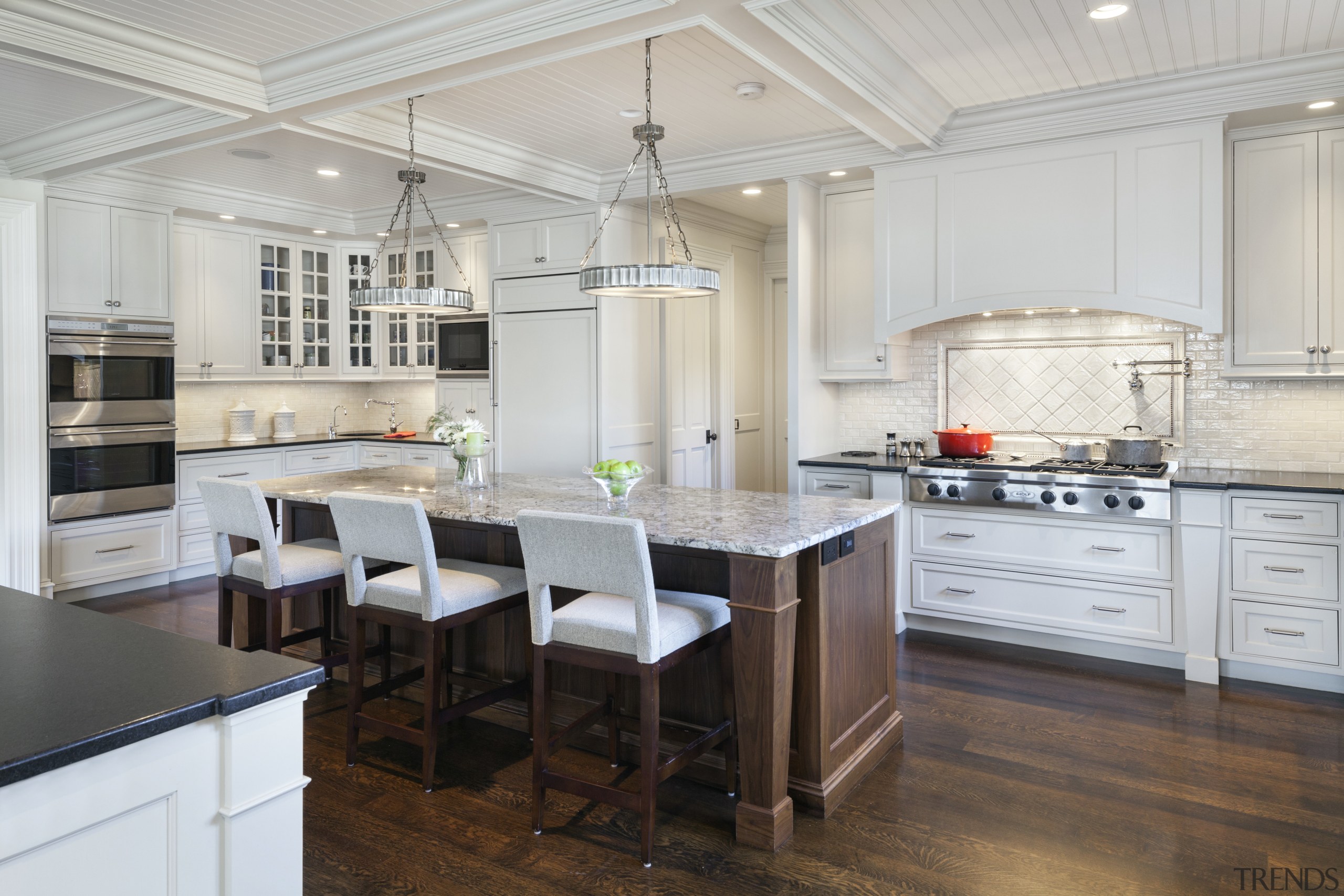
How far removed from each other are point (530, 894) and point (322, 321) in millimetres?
5910

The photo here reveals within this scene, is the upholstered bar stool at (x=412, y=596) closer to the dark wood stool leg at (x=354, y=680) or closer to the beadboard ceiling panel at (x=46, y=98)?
the dark wood stool leg at (x=354, y=680)

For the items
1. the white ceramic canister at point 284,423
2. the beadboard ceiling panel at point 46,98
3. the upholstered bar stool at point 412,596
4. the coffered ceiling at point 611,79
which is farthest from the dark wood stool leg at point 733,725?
the white ceramic canister at point 284,423

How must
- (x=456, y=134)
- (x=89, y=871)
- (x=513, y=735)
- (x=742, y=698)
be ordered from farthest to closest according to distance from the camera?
(x=456, y=134) < (x=513, y=735) < (x=742, y=698) < (x=89, y=871)

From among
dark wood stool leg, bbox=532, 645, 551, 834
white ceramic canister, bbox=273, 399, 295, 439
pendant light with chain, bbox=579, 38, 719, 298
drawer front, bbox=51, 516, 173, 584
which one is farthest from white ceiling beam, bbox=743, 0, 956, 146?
white ceramic canister, bbox=273, 399, 295, 439

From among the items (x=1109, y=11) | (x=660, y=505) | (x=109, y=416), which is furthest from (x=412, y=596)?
(x=109, y=416)

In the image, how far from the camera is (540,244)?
5891 mm

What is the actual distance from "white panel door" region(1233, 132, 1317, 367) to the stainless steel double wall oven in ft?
20.8

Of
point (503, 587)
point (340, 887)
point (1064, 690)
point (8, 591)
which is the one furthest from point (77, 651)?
point (1064, 690)

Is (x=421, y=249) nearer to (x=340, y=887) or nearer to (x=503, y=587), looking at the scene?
(x=503, y=587)

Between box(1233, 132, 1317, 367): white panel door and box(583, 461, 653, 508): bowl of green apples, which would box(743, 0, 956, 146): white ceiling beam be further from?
box(583, 461, 653, 508): bowl of green apples

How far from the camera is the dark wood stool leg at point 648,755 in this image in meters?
2.47

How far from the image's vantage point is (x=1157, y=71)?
3.90 metres

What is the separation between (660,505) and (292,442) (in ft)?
14.8

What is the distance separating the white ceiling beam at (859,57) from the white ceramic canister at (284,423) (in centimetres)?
531
